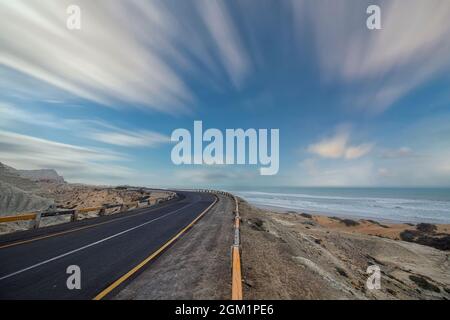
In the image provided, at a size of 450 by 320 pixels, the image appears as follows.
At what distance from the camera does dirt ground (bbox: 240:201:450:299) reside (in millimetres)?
5453

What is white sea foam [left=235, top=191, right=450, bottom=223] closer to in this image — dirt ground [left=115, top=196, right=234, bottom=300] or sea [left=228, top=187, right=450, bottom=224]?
sea [left=228, top=187, right=450, bottom=224]

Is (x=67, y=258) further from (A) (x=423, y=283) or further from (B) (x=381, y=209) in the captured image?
(B) (x=381, y=209)

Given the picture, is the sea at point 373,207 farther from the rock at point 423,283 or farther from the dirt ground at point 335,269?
the rock at point 423,283

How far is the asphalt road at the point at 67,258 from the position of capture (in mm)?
5059

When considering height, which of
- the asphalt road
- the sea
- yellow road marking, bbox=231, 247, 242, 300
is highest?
yellow road marking, bbox=231, 247, 242, 300

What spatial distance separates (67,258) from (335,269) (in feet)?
32.9

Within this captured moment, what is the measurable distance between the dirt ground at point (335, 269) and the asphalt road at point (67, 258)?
3.54 meters

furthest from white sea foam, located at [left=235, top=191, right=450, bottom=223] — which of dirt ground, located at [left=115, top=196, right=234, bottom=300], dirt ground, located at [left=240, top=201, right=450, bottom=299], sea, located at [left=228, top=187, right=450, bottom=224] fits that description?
dirt ground, located at [left=115, top=196, right=234, bottom=300]

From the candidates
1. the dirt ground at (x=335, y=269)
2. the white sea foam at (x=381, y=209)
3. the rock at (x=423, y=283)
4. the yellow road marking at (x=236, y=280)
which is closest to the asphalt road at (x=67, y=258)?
the yellow road marking at (x=236, y=280)

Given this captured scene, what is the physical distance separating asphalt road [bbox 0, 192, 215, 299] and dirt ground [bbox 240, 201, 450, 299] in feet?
11.6

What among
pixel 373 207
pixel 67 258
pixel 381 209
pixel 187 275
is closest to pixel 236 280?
pixel 187 275
